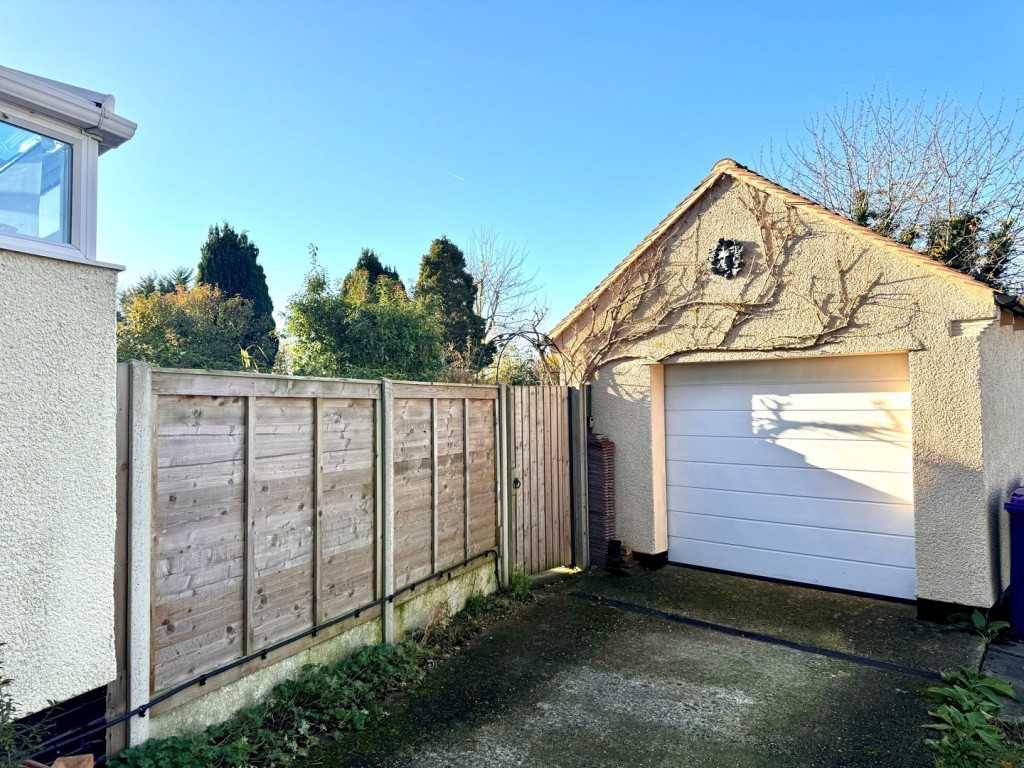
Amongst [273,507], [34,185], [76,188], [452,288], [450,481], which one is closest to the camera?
[34,185]

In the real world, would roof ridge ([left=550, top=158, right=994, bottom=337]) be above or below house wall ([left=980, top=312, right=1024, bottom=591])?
above

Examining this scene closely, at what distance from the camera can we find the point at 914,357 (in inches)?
205

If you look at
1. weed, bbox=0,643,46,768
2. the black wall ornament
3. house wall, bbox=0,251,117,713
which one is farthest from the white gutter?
the black wall ornament

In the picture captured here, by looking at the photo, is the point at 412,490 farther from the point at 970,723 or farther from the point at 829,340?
the point at 829,340

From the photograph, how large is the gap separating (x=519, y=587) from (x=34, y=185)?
483cm

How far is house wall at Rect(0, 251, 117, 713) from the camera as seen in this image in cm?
232

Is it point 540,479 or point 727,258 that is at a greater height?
point 727,258

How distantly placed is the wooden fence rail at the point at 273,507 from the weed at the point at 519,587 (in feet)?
1.55

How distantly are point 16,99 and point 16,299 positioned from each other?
816 millimetres

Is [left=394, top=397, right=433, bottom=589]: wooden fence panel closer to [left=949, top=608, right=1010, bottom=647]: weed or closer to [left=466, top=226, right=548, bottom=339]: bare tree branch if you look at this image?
[left=949, top=608, right=1010, bottom=647]: weed

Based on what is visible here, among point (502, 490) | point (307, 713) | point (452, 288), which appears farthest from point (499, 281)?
point (307, 713)

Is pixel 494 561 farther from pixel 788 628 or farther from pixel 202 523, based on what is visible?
pixel 202 523

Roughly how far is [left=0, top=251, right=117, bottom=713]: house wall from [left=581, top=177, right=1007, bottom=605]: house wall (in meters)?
5.21

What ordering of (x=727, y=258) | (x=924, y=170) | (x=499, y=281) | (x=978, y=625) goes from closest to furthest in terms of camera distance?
1. (x=978, y=625)
2. (x=727, y=258)
3. (x=924, y=170)
4. (x=499, y=281)
